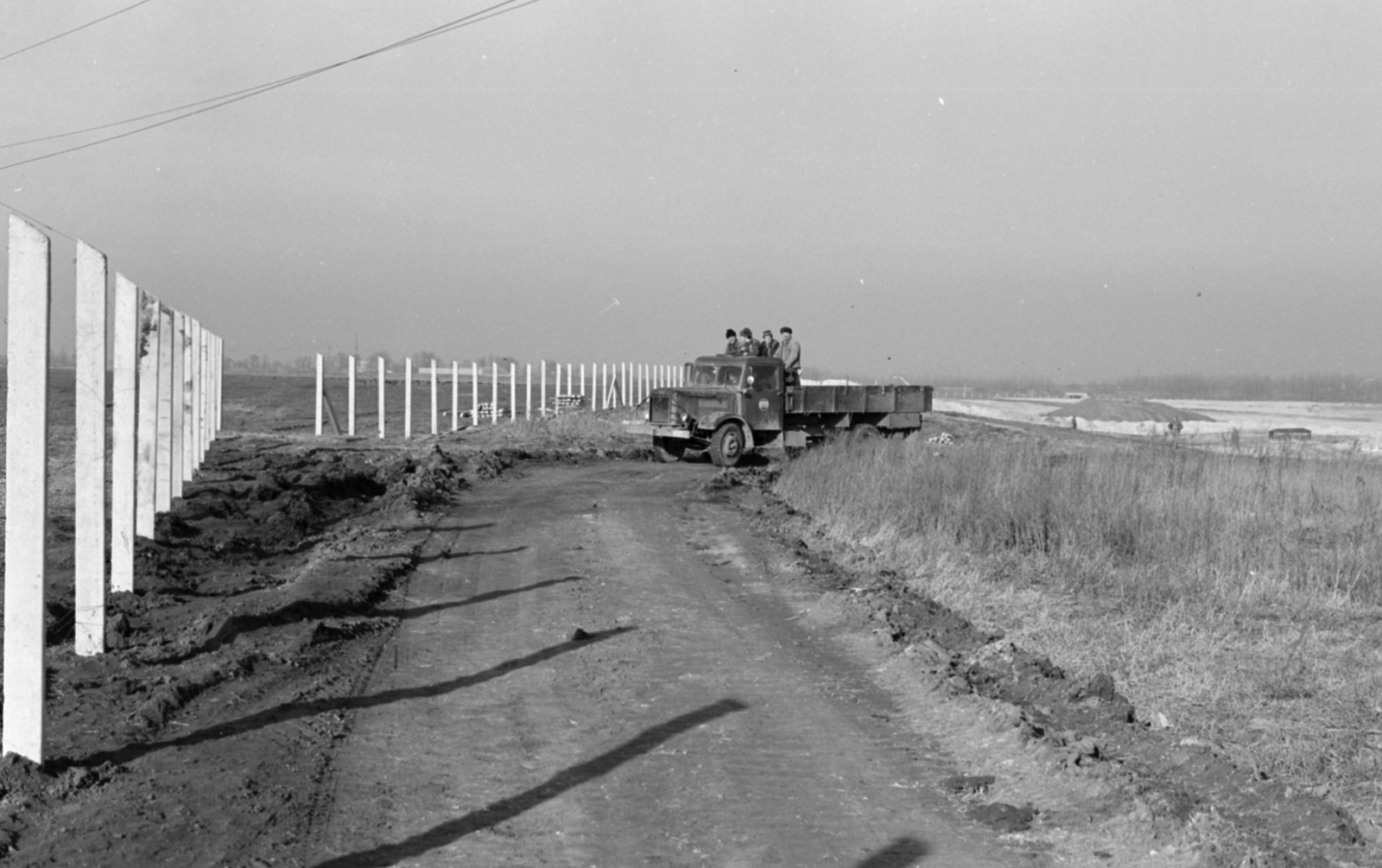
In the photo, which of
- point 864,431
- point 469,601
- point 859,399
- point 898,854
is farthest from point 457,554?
point 859,399

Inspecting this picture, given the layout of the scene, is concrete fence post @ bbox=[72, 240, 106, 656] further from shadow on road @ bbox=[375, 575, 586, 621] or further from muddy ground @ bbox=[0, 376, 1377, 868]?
shadow on road @ bbox=[375, 575, 586, 621]

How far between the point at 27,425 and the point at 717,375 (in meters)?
19.3

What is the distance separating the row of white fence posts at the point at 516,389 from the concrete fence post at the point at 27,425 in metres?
13.8

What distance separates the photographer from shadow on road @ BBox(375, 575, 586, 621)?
10094 millimetres

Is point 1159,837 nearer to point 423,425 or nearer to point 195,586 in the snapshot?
point 195,586

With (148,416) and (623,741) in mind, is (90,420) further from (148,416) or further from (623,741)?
(623,741)

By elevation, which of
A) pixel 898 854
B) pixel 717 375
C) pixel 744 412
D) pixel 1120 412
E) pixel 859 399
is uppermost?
pixel 717 375

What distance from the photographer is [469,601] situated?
10.6 m

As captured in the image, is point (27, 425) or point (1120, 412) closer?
point (27, 425)

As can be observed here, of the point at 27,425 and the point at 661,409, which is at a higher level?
the point at 27,425

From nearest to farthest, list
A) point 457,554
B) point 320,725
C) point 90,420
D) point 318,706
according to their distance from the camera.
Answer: point 320,725 < point 318,706 < point 90,420 < point 457,554

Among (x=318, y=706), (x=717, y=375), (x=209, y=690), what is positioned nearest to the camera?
(x=318, y=706)

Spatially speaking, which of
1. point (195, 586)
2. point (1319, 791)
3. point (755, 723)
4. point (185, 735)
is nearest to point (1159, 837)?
point (1319, 791)

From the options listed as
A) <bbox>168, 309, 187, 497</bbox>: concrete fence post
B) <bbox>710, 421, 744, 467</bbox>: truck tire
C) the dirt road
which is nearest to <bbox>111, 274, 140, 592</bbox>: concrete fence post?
the dirt road
